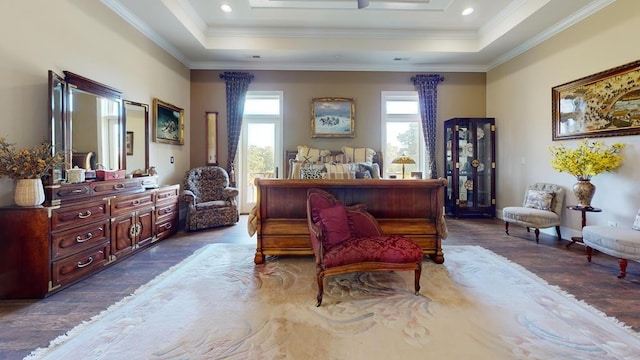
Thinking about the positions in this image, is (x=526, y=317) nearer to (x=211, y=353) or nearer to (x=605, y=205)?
(x=211, y=353)

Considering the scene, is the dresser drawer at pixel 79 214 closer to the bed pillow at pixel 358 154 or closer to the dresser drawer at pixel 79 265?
the dresser drawer at pixel 79 265

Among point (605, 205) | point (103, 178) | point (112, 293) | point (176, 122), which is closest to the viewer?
point (112, 293)

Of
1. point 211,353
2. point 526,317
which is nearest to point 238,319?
point 211,353

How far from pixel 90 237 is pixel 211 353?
2.18m

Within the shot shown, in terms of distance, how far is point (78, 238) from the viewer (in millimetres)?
2822

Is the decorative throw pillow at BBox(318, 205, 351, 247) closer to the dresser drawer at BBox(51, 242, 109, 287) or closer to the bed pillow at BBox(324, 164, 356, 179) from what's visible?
the bed pillow at BBox(324, 164, 356, 179)

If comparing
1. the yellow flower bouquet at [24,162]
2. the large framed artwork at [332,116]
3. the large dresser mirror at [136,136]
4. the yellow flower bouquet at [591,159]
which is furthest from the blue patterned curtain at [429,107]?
the yellow flower bouquet at [24,162]

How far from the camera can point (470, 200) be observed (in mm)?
6043

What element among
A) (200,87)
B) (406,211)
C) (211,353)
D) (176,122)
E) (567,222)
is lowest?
(211,353)

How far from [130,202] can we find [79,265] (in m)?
0.98

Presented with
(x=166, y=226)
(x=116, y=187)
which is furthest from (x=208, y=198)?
(x=116, y=187)

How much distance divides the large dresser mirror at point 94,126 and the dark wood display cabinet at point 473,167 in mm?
6002

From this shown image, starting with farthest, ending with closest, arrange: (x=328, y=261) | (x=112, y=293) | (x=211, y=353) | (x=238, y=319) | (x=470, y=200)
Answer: (x=470, y=200), (x=112, y=293), (x=328, y=261), (x=238, y=319), (x=211, y=353)

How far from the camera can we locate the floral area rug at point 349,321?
1805mm
